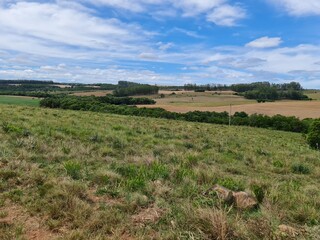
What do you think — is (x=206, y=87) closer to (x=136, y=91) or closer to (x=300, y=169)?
(x=136, y=91)

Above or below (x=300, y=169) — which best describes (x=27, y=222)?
above

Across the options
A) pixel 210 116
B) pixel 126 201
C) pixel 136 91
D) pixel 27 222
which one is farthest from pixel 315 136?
pixel 136 91

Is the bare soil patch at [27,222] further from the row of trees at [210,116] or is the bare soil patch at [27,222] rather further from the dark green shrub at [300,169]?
the row of trees at [210,116]

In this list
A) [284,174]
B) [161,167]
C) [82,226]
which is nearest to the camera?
[82,226]

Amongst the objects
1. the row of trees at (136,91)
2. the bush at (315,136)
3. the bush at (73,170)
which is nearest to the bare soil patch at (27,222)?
the bush at (73,170)

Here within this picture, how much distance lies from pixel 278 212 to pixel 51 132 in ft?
31.8

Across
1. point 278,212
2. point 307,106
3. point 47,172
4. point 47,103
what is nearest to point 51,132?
point 47,172

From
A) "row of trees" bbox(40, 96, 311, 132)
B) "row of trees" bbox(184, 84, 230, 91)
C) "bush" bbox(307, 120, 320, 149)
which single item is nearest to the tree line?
"row of trees" bbox(184, 84, 230, 91)

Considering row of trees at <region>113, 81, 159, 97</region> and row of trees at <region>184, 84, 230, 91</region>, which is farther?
row of trees at <region>184, 84, 230, 91</region>

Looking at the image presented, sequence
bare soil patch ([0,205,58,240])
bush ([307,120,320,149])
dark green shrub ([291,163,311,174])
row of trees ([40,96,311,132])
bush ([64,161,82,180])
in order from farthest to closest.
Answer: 1. row of trees ([40,96,311,132])
2. bush ([307,120,320,149])
3. dark green shrub ([291,163,311,174])
4. bush ([64,161,82,180])
5. bare soil patch ([0,205,58,240])

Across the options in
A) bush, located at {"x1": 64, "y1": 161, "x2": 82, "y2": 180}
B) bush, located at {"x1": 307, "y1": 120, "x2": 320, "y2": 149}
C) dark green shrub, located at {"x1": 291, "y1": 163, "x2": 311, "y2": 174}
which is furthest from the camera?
bush, located at {"x1": 307, "y1": 120, "x2": 320, "y2": 149}

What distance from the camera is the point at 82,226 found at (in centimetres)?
454

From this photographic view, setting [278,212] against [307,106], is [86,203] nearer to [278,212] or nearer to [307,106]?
[278,212]

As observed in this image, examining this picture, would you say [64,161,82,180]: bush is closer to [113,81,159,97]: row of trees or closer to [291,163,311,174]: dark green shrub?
[291,163,311,174]: dark green shrub
